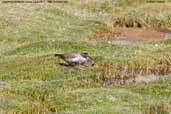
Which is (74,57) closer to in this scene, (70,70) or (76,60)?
(76,60)

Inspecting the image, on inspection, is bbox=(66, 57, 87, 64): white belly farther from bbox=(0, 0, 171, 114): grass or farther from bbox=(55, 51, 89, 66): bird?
bbox=(0, 0, 171, 114): grass

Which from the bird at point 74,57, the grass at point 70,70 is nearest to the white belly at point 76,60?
the bird at point 74,57

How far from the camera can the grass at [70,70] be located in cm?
1875

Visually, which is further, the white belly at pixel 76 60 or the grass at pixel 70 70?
the white belly at pixel 76 60

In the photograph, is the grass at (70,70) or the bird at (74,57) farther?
the bird at (74,57)

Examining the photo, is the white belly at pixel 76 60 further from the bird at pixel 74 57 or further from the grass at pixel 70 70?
the grass at pixel 70 70

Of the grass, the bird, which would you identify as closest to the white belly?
the bird

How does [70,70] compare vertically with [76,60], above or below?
below

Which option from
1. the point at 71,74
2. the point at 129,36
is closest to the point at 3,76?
the point at 71,74

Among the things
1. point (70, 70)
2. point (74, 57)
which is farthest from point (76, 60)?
point (70, 70)

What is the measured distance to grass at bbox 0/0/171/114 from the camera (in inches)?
738

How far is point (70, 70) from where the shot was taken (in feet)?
78.8

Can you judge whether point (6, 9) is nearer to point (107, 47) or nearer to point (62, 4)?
point (62, 4)

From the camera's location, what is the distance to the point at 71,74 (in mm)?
23625
